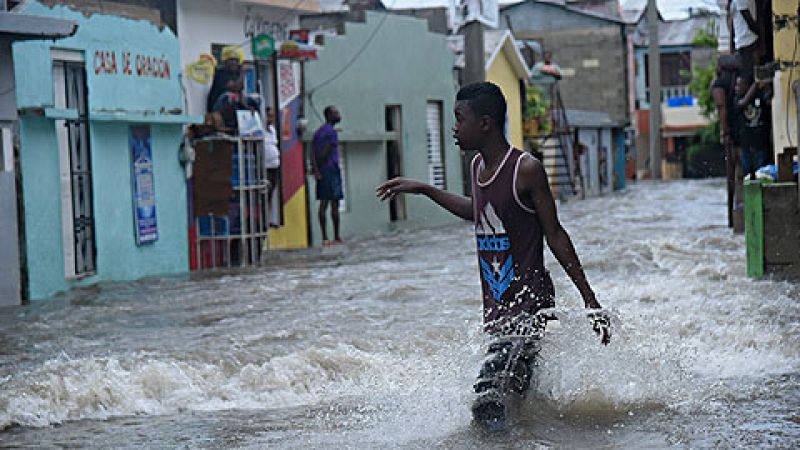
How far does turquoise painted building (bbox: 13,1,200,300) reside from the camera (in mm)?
13016

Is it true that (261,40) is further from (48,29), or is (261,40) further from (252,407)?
(252,407)

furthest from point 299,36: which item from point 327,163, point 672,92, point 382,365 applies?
point 672,92

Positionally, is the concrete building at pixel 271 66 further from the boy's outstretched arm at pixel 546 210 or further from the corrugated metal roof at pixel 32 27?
the boy's outstretched arm at pixel 546 210

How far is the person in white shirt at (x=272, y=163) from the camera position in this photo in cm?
1809

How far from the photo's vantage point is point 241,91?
661 inches

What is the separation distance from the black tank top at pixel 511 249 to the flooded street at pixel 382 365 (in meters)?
0.26

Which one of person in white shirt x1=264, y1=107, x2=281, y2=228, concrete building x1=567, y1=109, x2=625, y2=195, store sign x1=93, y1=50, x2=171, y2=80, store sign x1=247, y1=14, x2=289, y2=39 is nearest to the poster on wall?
store sign x1=93, y1=50, x2=171, y2=80

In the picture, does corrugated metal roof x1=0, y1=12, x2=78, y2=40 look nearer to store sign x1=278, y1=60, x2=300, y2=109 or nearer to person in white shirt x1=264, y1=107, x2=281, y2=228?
person in white shirt x1=264, y1=107, x2=281, y2=228

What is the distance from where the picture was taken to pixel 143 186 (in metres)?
15.5

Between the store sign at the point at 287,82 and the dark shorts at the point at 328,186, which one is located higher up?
the store sign at the point at 287,82

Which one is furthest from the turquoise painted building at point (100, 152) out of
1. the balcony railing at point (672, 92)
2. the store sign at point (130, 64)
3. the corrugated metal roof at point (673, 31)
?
the corrugated metal roof at point (673, 31)

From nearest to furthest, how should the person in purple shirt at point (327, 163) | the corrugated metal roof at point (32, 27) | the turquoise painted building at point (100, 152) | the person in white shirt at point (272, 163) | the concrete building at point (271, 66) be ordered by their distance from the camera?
the corrugated metal roof at point (32, 27), the turquoise painted building at point (100, 152), the concrete building at point (271, 66), the person in white shirt at point (272, 163), the person in purple shirt at point (327, 163)

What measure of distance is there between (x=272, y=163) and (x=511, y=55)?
15.5 meters

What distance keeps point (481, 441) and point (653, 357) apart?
1.61 metres
